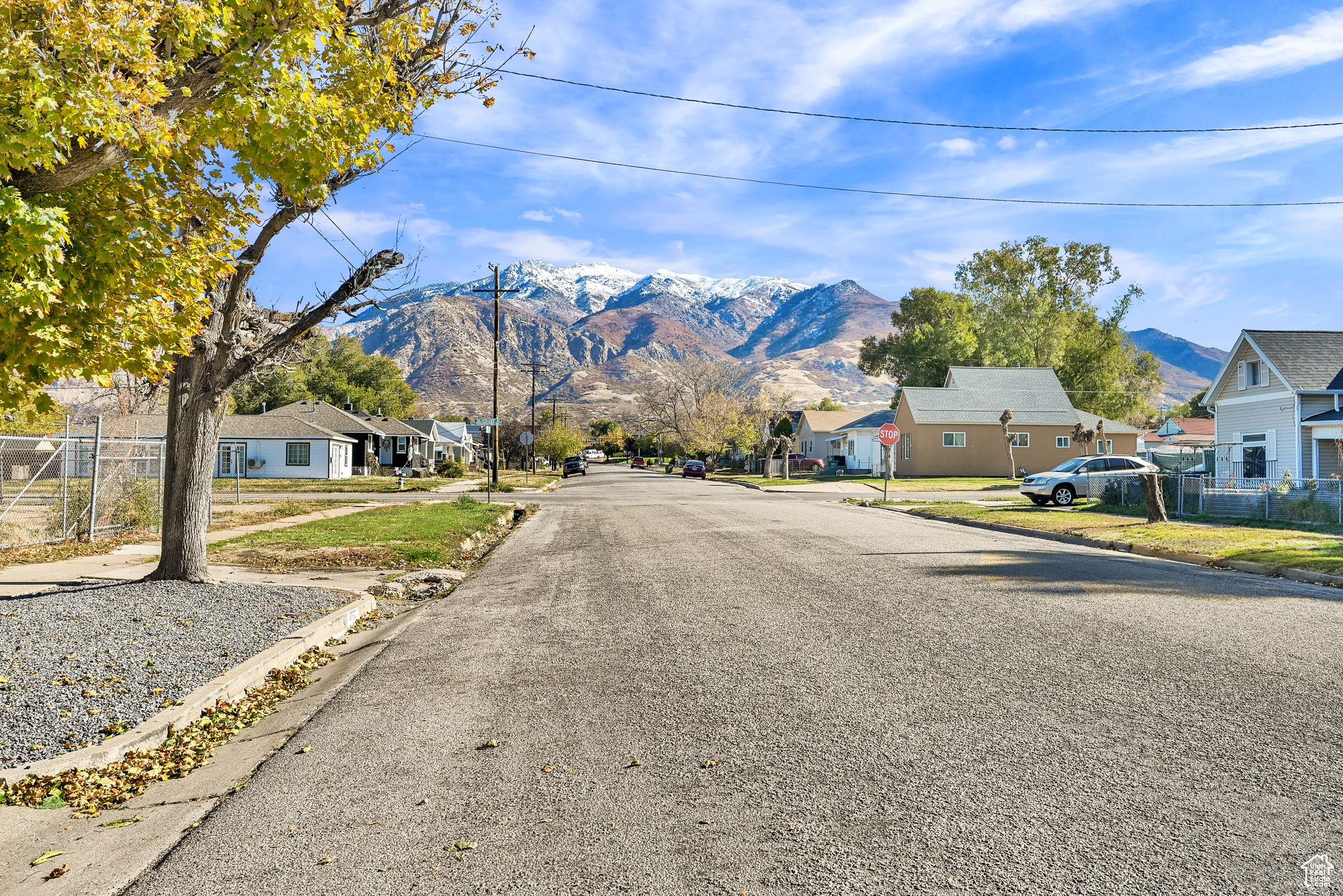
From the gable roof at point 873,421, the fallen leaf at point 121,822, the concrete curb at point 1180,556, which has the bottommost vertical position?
the fallen leaf at point 121,822

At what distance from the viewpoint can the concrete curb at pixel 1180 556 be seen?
11969mm

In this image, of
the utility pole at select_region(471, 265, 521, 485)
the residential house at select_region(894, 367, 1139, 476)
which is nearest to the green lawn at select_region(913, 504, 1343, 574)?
the utility pole at select_region(471, 265, 521, 485)

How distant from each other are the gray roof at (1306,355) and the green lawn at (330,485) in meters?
34.5

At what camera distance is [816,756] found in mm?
4832

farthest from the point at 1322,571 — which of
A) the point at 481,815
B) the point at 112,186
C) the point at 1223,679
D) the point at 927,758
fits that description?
the point at 112,186

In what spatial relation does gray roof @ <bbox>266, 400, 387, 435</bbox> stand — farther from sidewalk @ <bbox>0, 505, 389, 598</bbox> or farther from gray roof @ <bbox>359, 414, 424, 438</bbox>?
sidewalk @ <bbox>0, 505, 389, 598</bbox>

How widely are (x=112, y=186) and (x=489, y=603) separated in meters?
5.86

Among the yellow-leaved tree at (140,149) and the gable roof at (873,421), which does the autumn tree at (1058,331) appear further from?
the yellow-leaved tree at (140,149)

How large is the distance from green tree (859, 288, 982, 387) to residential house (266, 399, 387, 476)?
46.0 metres

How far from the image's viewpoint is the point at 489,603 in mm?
10422

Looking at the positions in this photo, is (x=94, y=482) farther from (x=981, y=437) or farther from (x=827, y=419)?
(x=827, y=419)

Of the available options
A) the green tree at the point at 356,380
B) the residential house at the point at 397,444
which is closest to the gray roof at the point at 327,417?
the residential house at the point at 397,444

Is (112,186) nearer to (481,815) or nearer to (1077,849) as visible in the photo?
(481,815)

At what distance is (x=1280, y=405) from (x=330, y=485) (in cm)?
4232
